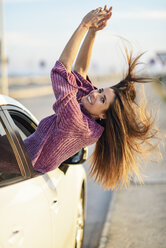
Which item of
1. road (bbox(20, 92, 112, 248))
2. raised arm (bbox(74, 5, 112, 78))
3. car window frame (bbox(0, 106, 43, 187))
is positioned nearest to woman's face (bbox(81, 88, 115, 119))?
raised arm (bbox(74, 5, 112, 78))

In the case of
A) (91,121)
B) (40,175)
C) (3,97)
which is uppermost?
(3,97)

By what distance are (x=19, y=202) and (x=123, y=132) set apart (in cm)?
115

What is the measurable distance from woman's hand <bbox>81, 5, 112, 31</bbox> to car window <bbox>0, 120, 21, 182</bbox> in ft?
3.10

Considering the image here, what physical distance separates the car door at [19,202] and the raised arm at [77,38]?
58 cm

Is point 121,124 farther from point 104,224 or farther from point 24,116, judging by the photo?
point 104,224

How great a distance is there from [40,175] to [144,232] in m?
2.30

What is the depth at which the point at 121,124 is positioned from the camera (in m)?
3.20

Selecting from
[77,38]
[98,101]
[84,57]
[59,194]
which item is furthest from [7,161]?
[84,57]

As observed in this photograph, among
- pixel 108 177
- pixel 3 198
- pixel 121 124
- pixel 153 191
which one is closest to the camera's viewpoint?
pixel 3 198

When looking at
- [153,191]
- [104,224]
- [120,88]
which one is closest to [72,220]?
[120,88]

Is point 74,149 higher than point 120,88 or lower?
lower

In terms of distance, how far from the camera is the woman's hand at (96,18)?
9.78ft

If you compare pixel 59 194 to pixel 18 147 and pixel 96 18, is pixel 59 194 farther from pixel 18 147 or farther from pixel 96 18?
pixel 96 18

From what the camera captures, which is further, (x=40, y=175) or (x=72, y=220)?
(x=72, y=220)
